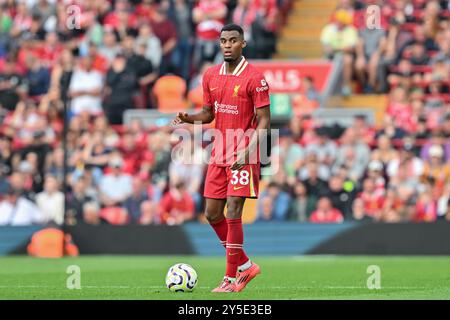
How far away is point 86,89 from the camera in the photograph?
2664 centimetres

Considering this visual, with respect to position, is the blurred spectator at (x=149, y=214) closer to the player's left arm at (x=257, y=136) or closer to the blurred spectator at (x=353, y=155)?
the blurred spectator at (x=353, y=155)

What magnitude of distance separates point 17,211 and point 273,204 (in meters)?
4.70

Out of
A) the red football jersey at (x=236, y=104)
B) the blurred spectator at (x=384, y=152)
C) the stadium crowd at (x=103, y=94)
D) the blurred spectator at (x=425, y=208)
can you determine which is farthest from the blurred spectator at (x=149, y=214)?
the red football jersey at (x=236, y=104)

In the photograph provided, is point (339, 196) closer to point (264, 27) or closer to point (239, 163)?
point (264, 27)

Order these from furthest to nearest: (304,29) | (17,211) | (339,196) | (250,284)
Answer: (304,29), (17,211), (339,196), (250,284)

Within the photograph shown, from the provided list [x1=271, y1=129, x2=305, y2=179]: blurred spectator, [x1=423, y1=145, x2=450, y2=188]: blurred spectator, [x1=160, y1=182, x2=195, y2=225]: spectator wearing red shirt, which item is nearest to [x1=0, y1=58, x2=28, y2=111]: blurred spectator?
[x1=160, y1=182, x2=195, y2=225]: spectator wearing red shirt

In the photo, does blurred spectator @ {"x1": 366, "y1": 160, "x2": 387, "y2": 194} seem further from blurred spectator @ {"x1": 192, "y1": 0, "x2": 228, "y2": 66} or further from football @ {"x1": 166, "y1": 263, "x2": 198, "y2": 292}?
football @ {"x1": 166, "y1": 263, "x2": 198, "y2": 292}

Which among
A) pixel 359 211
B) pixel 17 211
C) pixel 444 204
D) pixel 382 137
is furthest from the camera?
pixel 17 211

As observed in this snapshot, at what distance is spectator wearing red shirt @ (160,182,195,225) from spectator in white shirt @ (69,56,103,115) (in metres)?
3.87

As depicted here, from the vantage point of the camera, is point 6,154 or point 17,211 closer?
point 17,211

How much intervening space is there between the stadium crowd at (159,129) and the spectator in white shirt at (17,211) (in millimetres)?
18

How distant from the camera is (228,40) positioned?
13242 mm

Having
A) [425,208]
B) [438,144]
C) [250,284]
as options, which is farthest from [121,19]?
[250,284]

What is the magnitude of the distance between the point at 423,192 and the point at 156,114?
6.04 metres
